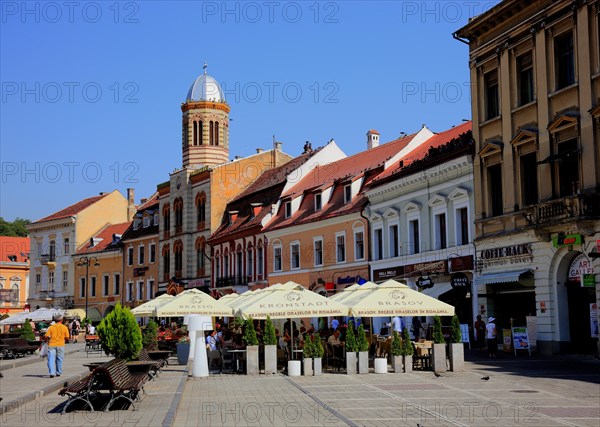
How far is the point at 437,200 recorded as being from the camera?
35750 mm

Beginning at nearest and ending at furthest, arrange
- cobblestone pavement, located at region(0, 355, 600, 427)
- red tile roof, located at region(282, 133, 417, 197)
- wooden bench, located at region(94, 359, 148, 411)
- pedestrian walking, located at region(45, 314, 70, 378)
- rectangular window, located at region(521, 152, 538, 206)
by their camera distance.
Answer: cobblestone pavement, located at region(0, 355, 600, 427) → wooden bench, located at region(94, 359, 148, 411) → pedestrian walking, located at region(45, 314, 70, 378) → rectangular window, located at region(521, 152, 538, 206) → red tile roof, located at region(282, 133, 417, 197)

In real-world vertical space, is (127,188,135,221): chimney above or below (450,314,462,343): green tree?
above

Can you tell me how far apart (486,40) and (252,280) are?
27157 mm

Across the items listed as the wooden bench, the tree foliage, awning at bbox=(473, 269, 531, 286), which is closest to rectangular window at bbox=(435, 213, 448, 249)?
awning at bbox=(473, 269, 531, 286)

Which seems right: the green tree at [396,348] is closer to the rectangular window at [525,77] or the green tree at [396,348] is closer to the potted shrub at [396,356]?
the potted shrub at [396,356]

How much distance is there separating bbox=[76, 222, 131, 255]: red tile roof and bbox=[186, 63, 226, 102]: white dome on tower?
18161 millimetres

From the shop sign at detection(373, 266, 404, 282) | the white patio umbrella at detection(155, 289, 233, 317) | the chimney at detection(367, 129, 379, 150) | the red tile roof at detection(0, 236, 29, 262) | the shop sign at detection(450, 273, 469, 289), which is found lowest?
the white patio umbrella at detection(155, 289, 233, 317)

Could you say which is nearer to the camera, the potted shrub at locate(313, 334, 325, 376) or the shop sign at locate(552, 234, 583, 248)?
the potted shrub at locate(313, 334, 325, 376)

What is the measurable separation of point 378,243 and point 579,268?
50.8 ft

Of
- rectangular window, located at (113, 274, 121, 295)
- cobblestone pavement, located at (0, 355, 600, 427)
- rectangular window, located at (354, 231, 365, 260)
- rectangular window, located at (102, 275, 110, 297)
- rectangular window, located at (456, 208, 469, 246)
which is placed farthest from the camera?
rectangular window, located at (102, 275, 110, 297)

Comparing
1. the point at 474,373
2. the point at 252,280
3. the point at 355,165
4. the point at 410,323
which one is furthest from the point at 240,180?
the point at 474,373

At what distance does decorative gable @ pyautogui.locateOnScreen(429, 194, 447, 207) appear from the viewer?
35250 millimetres

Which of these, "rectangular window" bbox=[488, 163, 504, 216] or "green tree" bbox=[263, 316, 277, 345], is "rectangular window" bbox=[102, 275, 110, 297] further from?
"green tree" bbox=[263, 316, 277, 345]

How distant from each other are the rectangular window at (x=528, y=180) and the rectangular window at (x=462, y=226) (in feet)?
14.6
